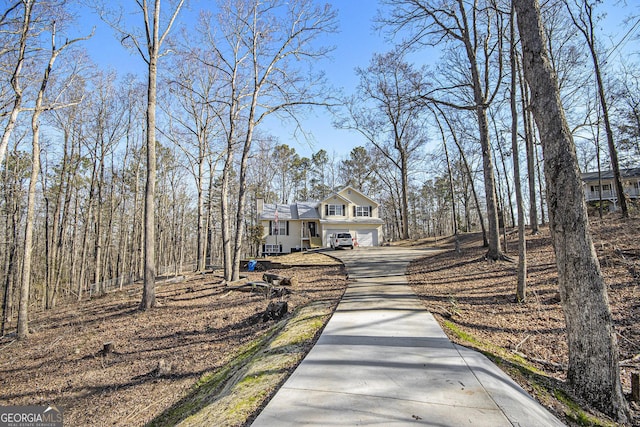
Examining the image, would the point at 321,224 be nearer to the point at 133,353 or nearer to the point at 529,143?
the point at 529,143

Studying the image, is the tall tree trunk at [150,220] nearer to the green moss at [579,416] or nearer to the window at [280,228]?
the green moss at [579,416]

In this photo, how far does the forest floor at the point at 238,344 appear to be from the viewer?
11.6 feet

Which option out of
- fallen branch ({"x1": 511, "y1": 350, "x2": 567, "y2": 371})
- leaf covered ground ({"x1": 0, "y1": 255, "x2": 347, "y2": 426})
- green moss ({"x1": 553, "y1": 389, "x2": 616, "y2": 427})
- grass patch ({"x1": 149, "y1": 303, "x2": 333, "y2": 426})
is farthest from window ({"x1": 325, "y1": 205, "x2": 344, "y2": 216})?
green moss ({"x1": 553, "y1": 389, "x2": 616, "y2": 427})

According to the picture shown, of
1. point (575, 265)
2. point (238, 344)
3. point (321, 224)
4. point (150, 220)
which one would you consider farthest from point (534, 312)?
point (321, 224)

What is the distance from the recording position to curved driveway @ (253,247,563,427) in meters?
2.35

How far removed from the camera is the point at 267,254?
1094 inches

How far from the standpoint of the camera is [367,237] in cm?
2817

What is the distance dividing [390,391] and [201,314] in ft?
20.8

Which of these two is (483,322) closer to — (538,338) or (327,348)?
(538,338)

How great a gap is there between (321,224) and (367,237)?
178 inches

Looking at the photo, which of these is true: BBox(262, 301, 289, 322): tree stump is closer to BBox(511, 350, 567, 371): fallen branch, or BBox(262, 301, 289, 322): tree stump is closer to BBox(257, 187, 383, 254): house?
BBox(511, 350, 567, 371): fallen branch

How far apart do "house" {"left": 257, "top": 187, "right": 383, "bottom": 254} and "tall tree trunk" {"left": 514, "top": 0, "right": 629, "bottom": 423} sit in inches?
941

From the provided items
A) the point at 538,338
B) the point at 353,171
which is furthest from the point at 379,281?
the point at 353,171

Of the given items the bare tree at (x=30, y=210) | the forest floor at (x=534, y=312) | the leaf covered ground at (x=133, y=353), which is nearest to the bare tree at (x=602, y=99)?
Result: the forest floor at (x=534, y=312)
